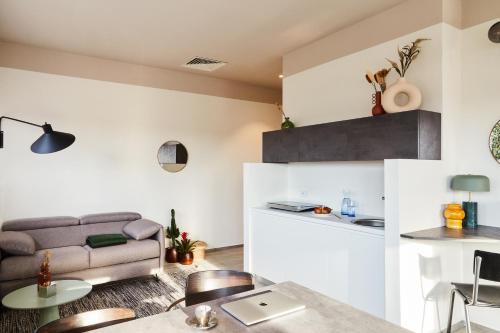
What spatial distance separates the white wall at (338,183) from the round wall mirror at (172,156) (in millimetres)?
1833

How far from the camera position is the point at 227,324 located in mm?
1361

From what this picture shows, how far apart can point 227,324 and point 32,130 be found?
3.98 metres

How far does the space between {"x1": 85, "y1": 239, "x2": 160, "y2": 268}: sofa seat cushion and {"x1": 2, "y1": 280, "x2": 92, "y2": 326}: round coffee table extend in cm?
79

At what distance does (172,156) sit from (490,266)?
4.18m

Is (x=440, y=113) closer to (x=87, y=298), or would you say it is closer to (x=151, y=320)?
(x=151, y=320)

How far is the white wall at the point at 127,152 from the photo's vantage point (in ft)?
13.5

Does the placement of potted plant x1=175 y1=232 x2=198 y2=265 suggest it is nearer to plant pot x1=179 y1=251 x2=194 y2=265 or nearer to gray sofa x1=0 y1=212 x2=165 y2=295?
plant pot x1=179 y1=251 x2=194 y2=265

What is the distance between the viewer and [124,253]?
151 inches

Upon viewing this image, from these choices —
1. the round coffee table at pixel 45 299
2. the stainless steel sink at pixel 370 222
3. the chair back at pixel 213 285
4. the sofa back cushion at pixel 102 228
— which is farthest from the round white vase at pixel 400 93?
the sofa back cushion at pixel 102 228

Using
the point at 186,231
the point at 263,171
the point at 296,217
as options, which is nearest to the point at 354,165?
the point at 296,217

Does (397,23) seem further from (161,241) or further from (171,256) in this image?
(171,256)

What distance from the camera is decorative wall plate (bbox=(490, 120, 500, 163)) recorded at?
108 inches

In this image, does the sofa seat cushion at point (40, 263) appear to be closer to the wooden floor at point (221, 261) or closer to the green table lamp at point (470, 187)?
the wooden floor at point (221, 261)

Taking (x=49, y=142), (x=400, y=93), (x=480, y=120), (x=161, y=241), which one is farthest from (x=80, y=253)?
(x=480, y=120)
